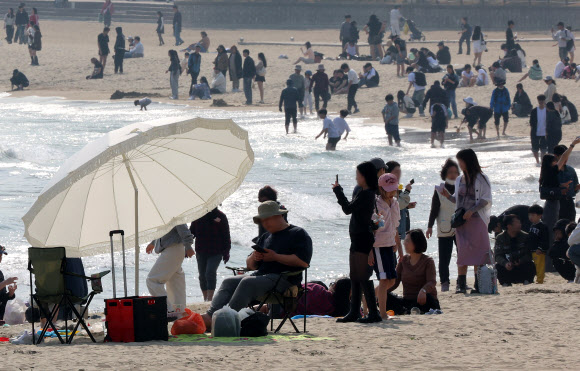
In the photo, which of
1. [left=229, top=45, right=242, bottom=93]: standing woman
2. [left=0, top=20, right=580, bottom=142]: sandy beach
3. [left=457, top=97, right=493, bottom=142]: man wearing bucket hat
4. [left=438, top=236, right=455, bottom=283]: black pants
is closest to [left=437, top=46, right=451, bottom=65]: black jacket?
[left=0, top=20, right=580, bottom=142]: sandy beach

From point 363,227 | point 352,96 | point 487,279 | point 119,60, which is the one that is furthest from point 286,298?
point 119,60

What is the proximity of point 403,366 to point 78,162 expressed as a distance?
2579mm

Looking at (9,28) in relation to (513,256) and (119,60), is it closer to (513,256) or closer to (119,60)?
(119,60)

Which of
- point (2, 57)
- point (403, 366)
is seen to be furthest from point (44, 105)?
point (403, 366)

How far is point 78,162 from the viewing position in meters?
7.46

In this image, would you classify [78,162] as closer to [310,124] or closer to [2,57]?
[310,124]

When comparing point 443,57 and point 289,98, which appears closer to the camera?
point 289,98

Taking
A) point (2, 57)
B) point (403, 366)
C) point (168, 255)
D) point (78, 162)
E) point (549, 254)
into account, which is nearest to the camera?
point (403, 366)

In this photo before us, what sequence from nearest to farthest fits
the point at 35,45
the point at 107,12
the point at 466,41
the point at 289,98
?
the point at 289,98 → the point at 466,41 → the point at 35,45 → the point at 107,12

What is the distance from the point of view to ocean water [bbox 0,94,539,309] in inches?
606

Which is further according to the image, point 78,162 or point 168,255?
point 168,255

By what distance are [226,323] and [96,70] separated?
3369cm

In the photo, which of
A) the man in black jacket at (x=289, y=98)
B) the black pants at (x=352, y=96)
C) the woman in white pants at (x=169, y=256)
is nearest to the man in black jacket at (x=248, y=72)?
the black pants at (x=352, y=96)

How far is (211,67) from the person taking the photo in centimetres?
3997
